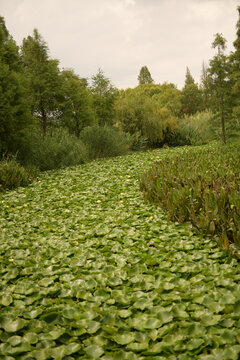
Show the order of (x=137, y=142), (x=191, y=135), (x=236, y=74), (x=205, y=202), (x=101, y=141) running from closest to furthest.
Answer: (x=205, y=202) < (x=236, y=74) < (x=101, y=141) < (x=137, y=142) < (x=191, y=135)

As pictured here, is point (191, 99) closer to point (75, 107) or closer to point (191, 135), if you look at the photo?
point (191, 135)

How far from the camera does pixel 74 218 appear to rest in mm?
4027

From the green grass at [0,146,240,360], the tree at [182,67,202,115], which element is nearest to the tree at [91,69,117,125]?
the green grass at [0,146,240,360]

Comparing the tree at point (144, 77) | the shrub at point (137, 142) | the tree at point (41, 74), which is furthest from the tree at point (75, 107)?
the tree at point (144, 77)

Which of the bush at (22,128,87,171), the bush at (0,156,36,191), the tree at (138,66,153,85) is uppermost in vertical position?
the tree at (138,66,153,85)

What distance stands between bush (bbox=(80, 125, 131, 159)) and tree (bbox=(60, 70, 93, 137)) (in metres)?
1.16

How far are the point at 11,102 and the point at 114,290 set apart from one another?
6428 mm

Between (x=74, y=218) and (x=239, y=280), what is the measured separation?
2423 mm

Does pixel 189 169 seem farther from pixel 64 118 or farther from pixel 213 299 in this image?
pixel 64 118

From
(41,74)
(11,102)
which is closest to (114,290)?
(11,102)

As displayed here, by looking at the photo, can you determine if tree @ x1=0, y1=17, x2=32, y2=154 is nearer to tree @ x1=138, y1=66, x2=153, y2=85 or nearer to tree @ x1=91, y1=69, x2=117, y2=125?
tree @ x1=91, y1=69, x2=117, y2=125

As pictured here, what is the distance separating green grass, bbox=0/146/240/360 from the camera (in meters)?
1.62

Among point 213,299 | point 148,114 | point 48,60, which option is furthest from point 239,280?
point 148,114

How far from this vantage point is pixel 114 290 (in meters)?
2.17
